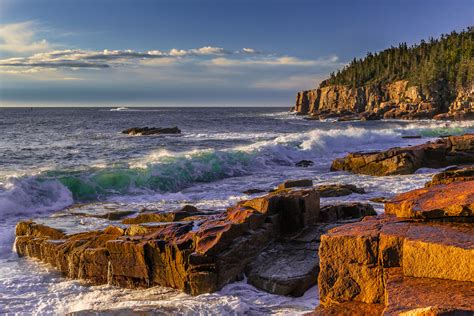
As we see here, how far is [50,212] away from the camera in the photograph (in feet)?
53.5

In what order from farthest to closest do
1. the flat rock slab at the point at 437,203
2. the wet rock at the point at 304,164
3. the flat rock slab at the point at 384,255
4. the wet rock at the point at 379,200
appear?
1. the wet rock at the point at 304,164
2. the wet rock at the point at 379,200
3. the flat rock slab at the point at 437,203
4. the flat rock slab at the point at 384,255

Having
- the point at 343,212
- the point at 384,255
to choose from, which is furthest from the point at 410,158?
the point at 384,255

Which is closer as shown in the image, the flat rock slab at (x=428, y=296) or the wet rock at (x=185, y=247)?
the flat rock slab at (x=428, y=296)

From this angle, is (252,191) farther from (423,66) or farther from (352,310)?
(423,66)

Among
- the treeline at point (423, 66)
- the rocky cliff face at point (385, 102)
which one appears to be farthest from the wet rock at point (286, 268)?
the treeline at point (423, 66)

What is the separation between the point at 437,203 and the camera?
19.9ft

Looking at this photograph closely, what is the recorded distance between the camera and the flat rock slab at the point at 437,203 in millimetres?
5648

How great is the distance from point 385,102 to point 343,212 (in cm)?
10853

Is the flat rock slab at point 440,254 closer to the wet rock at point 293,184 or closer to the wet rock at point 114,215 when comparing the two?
the wet rock at point 114,215

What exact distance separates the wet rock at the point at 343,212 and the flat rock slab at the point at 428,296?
565cm

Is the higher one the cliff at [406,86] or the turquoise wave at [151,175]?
the cliff at [406,86]

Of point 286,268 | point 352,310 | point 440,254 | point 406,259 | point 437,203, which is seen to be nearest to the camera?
point 440,254

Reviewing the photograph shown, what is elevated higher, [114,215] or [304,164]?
[304,164]

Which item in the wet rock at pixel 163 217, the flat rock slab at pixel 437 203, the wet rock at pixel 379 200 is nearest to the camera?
the flat rock slab at pixel 437 203
